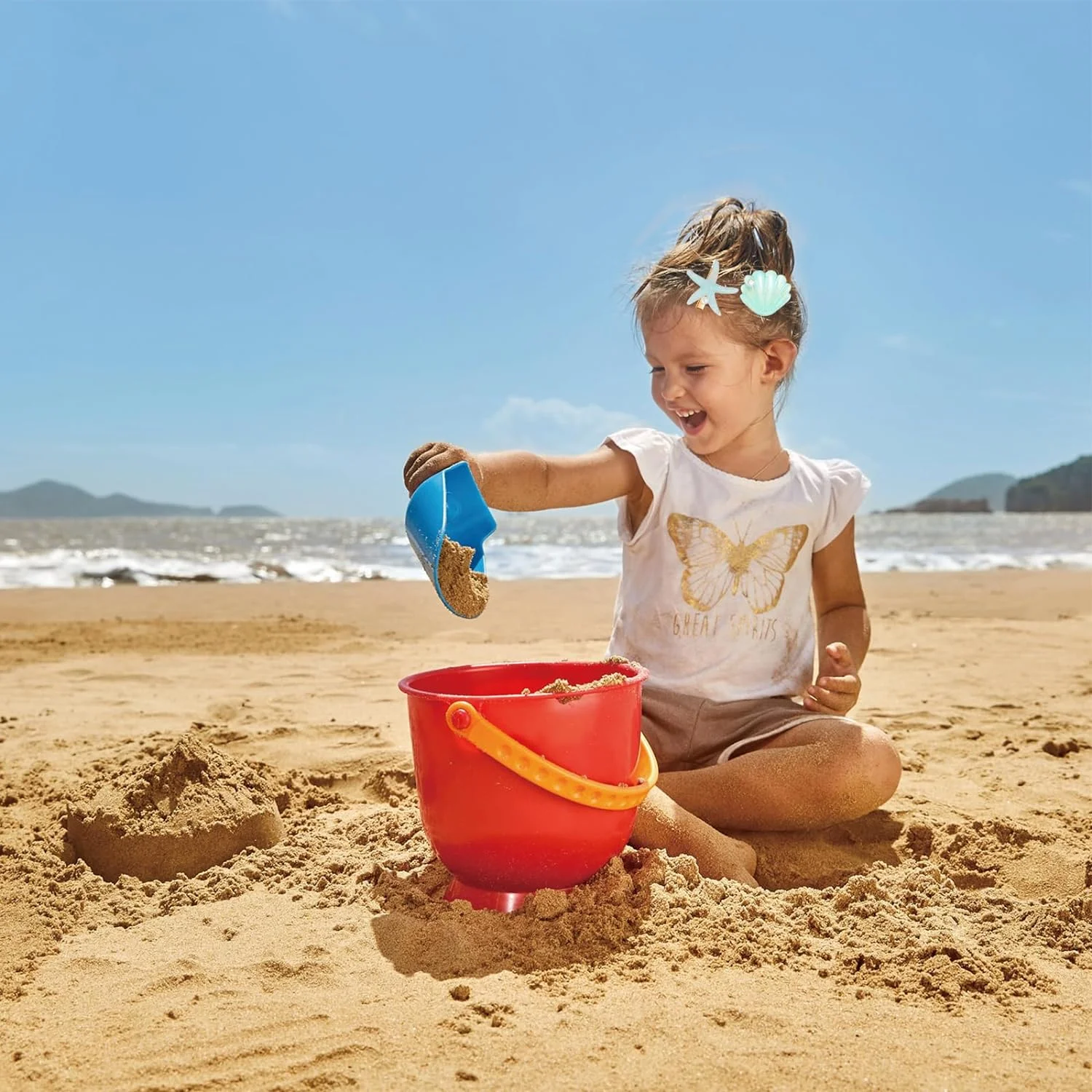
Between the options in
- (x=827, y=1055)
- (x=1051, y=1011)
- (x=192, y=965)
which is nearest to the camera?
(x=827, y=1055)

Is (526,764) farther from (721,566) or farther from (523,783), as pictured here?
(721,566)

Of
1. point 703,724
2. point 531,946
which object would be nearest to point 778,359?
point 703,724

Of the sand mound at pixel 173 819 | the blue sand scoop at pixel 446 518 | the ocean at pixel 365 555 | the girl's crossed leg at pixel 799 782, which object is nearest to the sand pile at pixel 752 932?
the girl's crossed leg at pixel 799 782

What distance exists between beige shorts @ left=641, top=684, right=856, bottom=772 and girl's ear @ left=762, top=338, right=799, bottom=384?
0.75 m

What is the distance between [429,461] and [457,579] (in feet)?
0.77

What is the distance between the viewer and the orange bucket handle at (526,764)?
59.8 inches

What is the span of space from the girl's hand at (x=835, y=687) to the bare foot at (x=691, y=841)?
0.39 m

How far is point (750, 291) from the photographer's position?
7.08 ft

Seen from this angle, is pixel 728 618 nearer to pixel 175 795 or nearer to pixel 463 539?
pixel 463 539

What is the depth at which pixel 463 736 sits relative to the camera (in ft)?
5.02

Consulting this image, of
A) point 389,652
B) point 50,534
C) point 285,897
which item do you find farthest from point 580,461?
point 50,534

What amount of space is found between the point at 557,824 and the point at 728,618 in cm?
83

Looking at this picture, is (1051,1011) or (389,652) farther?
(389,652)

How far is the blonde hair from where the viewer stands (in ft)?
7.17
